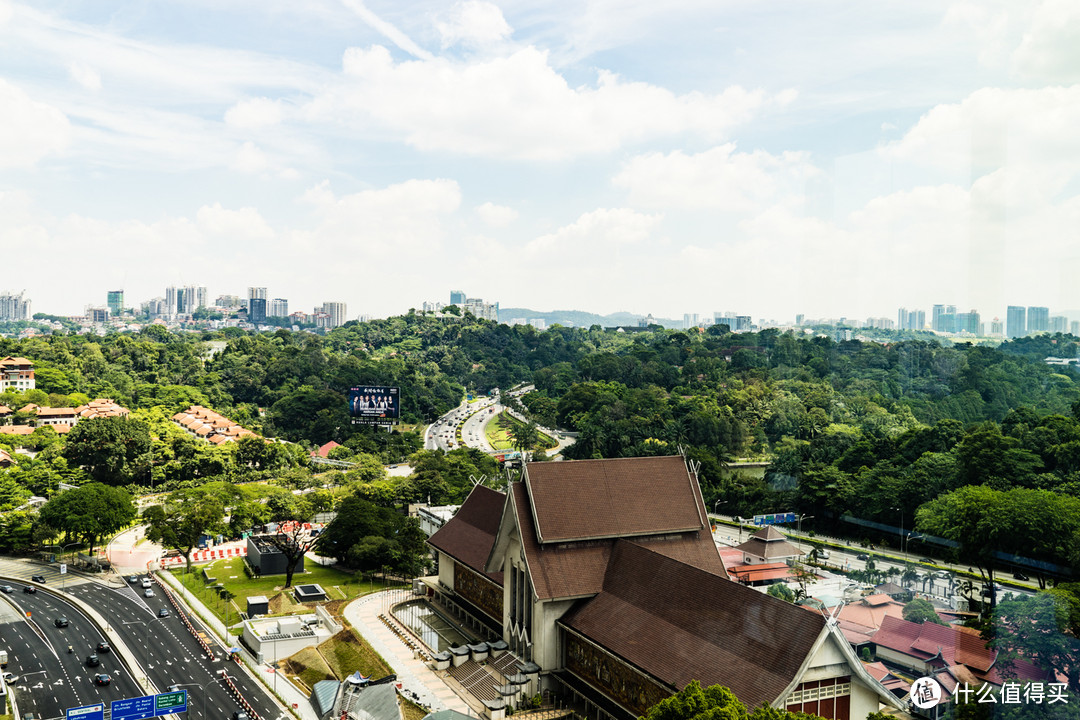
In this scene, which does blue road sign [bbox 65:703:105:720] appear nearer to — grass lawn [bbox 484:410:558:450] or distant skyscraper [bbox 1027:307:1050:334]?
distant skyscraper [bbox 1027:307:1050:334]

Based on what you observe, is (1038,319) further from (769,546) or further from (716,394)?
(716,394)

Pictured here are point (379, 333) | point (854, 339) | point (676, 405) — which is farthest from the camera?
point (379, 333)

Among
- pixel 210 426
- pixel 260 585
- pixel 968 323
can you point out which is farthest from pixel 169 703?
pixel 210 426

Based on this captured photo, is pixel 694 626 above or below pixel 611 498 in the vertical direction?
below

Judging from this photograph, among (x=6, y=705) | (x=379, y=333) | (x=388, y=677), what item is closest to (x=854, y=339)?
(x=388, y=677)

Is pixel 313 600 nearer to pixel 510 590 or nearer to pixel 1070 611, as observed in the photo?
pixel 510 590

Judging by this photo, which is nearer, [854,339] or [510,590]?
[510,590]
